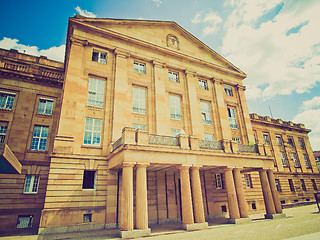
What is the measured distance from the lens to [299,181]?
35.6m

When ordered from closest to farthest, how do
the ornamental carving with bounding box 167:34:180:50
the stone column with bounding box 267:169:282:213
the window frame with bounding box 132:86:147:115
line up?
the stone column with bounding box 267:169:282:213 < the window frame with bounding box 132:86:147:115 < the ornamental carving with bounding box 167:34:180:50

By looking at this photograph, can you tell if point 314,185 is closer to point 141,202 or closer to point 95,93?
point 141,202

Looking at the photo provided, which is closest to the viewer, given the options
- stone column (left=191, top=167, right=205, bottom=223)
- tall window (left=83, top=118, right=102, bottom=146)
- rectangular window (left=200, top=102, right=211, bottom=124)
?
stone column (left=191, top=167, right=205, bottom=223)

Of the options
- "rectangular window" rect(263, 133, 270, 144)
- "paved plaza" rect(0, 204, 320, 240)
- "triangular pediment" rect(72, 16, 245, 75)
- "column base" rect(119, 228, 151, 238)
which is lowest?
"paved plaza" rect(0, 204, 320, 240)

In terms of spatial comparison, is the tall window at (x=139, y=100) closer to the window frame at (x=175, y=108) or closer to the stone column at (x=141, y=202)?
the window frame at (x=175, y=108)

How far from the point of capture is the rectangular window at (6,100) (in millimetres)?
20141

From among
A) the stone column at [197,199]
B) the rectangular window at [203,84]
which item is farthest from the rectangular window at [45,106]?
the rectangular window at [203,84]

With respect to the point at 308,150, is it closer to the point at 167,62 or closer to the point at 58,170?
the point at 167,62

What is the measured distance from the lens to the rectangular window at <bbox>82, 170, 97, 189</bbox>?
16.6m

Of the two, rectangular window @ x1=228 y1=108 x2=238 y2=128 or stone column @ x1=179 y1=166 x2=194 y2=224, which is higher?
rectangular window @ x1=228 y1=108 x2=238 y2=128

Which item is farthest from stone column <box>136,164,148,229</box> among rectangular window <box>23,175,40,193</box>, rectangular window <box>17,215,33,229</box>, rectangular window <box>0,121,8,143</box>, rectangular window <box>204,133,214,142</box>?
rectangular window <box>0,121,8,143</box>

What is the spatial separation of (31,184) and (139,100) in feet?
43.8

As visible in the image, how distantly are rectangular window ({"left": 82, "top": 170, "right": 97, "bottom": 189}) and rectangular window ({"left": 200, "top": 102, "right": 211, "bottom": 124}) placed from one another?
15.1m

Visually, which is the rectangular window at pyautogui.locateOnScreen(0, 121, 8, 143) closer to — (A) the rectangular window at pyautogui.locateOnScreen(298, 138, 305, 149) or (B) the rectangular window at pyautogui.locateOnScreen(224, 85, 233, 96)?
(B) the rectangular window at pyautogui.locateOnScreen(224, 85, 233, 96)
